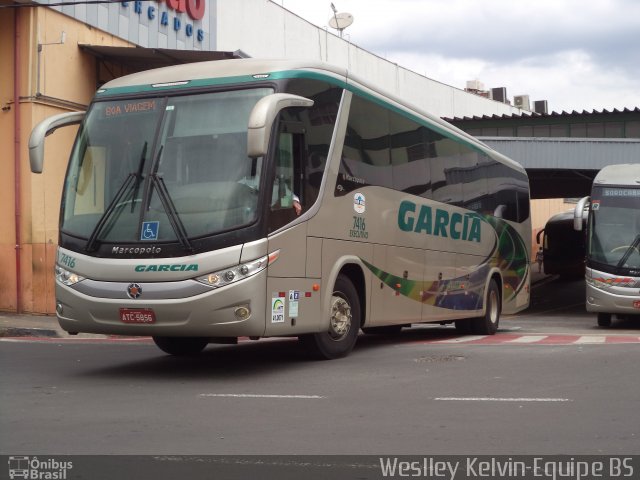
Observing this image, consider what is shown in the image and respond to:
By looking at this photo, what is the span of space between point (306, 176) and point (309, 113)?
725 mm

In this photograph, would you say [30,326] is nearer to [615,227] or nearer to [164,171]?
[164,171]

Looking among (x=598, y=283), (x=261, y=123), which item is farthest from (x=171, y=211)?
(x=598, y=283)

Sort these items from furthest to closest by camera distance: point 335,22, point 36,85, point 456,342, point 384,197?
point 335,22
point 36,85
point 456,342
point 384,197

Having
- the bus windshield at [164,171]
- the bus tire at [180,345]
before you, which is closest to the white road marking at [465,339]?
the bus tire at [180,345]

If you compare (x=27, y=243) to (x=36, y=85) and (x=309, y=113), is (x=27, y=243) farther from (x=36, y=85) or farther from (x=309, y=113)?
(x=309, y=113)

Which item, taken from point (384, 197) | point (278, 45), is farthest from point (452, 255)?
point (278, 45)

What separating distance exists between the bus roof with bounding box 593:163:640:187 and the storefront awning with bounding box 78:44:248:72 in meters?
8.93

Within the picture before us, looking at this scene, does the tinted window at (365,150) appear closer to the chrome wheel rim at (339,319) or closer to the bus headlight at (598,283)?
the chrome wheel rim at (339,319)

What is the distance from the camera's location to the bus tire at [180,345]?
12.5 meters

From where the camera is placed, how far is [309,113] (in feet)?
35.5

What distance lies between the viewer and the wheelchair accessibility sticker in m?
9.91

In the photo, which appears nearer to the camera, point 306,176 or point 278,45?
point 306,176

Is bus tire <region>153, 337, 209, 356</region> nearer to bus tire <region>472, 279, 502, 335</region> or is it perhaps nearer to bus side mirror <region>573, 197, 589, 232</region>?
bus tire <region>472, 279, 502, 335</region>

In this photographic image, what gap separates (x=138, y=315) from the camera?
32.2 ft
